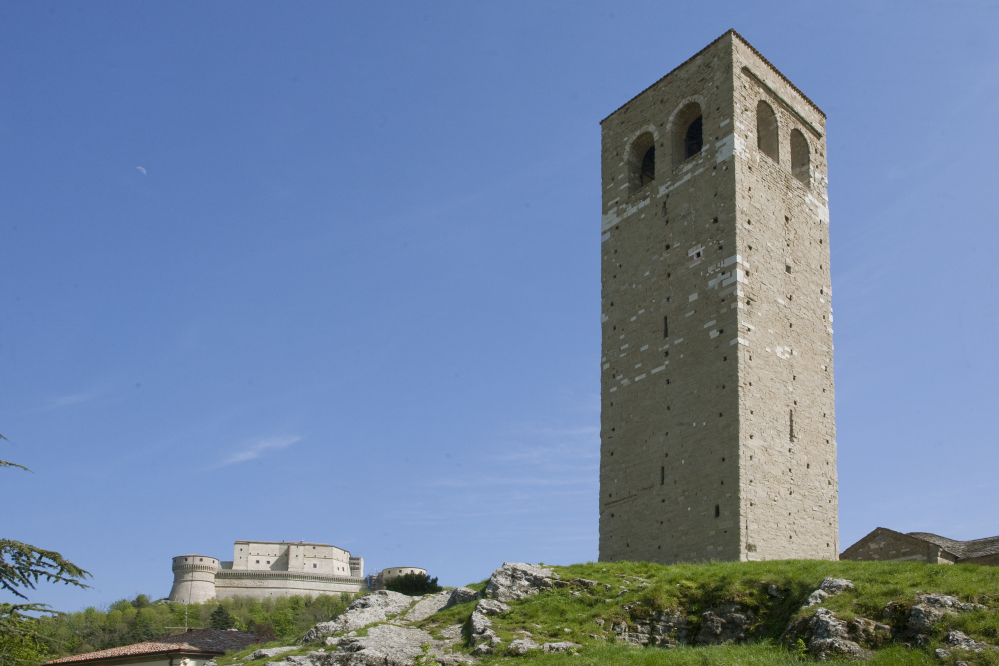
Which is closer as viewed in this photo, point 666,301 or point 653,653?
point 653,653

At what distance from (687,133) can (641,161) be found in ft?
5.55

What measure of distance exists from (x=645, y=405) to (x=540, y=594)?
25.4 feet

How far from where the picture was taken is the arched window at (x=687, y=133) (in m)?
29.0

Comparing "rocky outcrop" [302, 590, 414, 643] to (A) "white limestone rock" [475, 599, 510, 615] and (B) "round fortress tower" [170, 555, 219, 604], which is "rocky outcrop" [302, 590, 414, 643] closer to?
(A) "white limestone rock" [475, 599, 510, 615]

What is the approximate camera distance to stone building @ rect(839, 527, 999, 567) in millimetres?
28125

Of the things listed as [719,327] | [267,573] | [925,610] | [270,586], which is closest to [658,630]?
[925,610]

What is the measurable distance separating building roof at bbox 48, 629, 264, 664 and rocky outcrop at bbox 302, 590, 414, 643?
8.38 metres

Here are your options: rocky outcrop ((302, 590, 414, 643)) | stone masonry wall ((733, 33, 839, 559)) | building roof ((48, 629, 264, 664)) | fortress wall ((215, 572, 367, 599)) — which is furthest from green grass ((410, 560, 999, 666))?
fortress wall ((215, 572, 367, 599))

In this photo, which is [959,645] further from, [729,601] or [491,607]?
[491,607]

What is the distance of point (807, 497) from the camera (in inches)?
987

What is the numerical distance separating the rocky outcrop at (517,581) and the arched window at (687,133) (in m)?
13.3

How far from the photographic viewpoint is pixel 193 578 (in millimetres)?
104375

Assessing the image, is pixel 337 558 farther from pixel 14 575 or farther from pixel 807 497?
pixel 14 575

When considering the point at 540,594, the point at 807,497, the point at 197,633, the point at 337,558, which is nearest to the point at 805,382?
the point at 807,497
